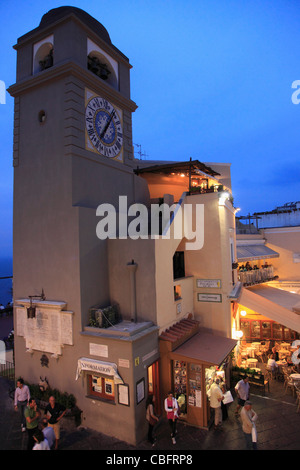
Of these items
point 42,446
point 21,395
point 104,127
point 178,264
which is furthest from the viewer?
point 178,264

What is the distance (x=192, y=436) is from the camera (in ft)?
29.6

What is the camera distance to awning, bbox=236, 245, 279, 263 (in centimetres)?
1847

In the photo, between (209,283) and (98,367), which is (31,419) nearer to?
(98,367)

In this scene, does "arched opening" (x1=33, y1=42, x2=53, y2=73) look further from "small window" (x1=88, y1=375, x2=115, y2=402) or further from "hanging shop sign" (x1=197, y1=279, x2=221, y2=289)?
"small window" (x1=88, y1=375, x2=115, y2=402)

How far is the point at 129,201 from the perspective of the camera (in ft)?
46.1

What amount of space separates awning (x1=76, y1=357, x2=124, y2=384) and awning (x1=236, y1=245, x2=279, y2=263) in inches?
449

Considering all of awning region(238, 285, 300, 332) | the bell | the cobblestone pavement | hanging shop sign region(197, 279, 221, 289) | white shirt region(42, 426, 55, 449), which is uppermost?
hanging shop sign region(197, 279, 221, 289)

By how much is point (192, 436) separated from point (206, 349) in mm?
2812

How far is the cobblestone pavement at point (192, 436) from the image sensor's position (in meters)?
8.41

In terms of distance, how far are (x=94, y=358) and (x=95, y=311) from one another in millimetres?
1570

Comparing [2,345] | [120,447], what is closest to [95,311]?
[120,447]

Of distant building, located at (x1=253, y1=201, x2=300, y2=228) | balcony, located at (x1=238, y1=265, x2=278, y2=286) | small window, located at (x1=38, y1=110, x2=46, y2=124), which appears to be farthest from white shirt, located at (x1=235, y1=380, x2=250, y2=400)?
distant building, located at (x1=253, y1=201, x2=300, y2=228)

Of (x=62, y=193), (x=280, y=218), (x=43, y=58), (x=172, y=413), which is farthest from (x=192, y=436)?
(x=280, y=218)
